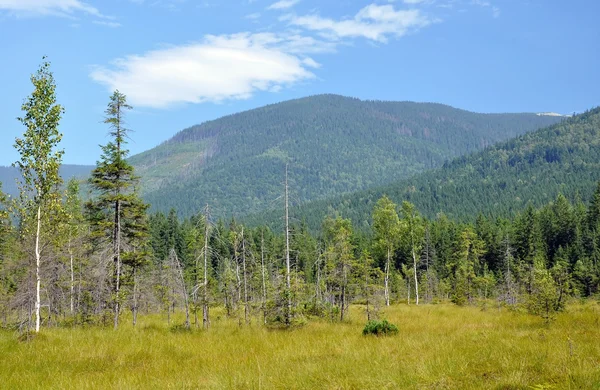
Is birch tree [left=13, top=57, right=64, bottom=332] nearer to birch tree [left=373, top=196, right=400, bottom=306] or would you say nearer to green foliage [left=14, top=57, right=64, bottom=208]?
green foliage [left=14, top=57, right=64, bottom=208]

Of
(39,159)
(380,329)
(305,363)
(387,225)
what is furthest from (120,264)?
(387,225)

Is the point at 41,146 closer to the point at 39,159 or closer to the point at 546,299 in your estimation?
the point at 39,159

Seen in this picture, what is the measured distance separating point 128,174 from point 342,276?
12.9 meters

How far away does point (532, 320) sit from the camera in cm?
1580

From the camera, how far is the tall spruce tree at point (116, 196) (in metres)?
20.9

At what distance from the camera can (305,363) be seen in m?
8.52

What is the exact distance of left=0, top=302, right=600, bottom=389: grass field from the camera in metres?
6.64

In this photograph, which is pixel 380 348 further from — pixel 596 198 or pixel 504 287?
pixel 596 198

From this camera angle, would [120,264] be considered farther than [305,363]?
Yes

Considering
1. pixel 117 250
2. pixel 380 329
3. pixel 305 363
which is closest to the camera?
pixel 305 363

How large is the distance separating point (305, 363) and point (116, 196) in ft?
52.9

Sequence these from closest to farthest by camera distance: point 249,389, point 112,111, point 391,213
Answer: point 249,389 → point 112,111 → point 391,213

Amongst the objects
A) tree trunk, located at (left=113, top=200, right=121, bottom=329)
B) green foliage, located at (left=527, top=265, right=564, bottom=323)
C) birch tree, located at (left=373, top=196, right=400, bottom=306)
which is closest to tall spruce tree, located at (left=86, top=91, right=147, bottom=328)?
tree trunk, located at (left=113, top=200, right=121, bottom=329)

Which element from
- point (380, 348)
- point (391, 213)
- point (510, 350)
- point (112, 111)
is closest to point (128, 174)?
point (112, 111)
